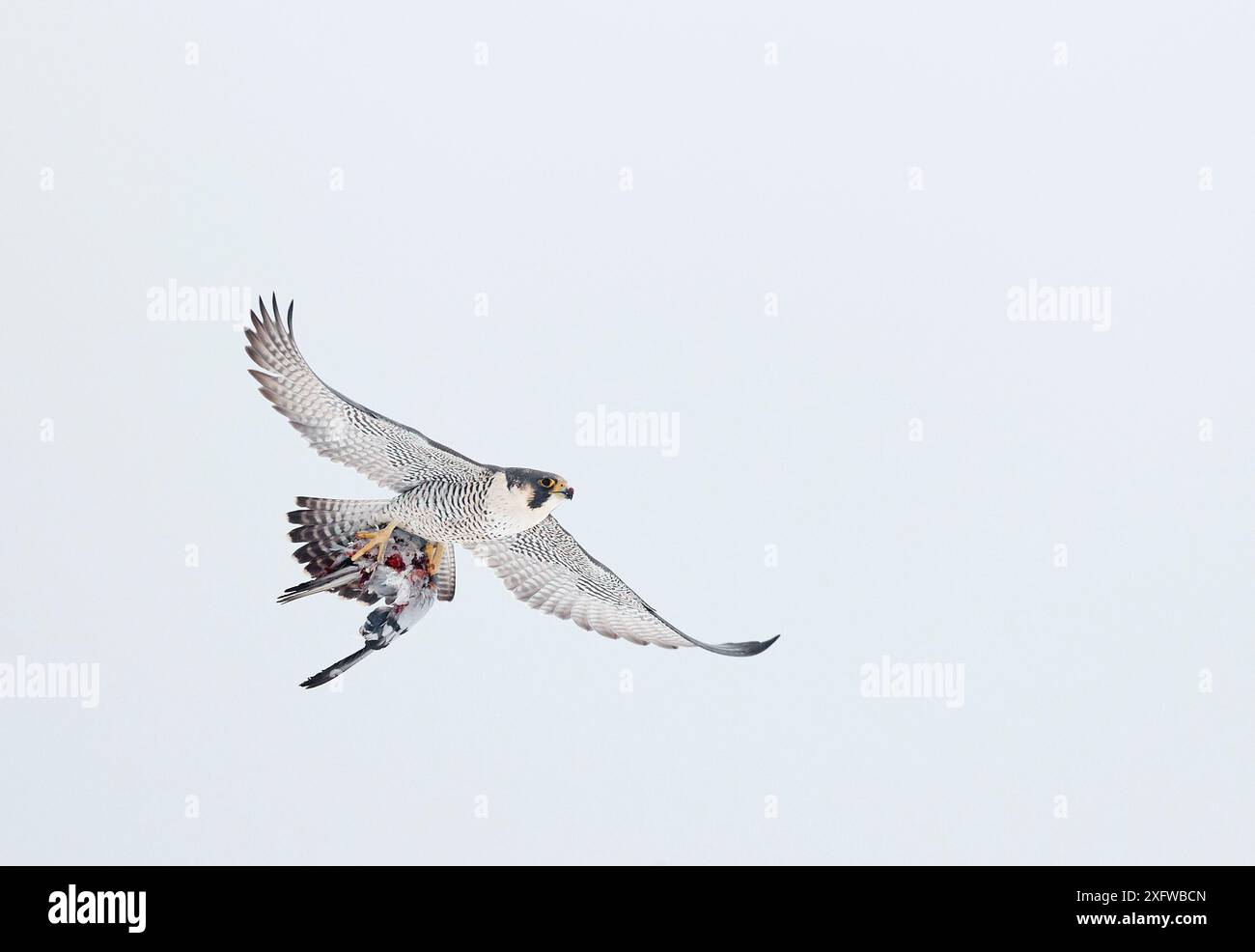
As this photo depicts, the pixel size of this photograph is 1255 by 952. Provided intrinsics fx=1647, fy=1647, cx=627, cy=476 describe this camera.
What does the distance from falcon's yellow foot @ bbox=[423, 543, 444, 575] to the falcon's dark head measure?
877mm

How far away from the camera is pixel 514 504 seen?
34.1 ft

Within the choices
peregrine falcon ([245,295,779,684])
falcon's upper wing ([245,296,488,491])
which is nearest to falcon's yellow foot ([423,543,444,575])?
peregrine falcon ([245,295,779,684])

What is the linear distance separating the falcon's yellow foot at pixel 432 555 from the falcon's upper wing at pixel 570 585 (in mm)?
537

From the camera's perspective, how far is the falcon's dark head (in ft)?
33.7

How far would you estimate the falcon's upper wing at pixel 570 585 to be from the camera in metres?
11.2

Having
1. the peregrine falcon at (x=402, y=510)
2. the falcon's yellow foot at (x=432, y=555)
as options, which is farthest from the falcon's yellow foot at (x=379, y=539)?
the falcon's yellow foot at (x=432, y=555)

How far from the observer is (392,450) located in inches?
419

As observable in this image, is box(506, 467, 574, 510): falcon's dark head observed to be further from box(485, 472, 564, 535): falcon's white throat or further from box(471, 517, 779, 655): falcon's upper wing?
box(471, 517, 779, 655): falcon's upper wing

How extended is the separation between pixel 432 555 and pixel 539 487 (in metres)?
1.07

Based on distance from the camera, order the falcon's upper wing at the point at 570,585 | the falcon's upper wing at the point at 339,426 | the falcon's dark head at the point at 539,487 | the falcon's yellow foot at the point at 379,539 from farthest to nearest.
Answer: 1. the falcon's upper wing at the point at 570,585
2. the falcon's yellow foot at the point at 379,539
3. the falcon's upper wing at the point at 339,426
4. the falcon's dark head at the point at 539,487

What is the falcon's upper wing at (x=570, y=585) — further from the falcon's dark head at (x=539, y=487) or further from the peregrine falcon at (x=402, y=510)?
the falcon's dark head at (x=539, y=487)

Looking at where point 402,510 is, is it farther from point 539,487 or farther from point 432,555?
point 539,487

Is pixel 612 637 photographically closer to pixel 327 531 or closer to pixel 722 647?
pixel 722 647
